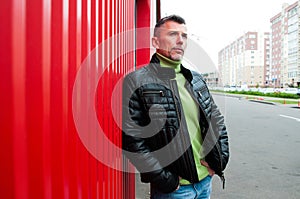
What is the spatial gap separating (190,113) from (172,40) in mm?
474

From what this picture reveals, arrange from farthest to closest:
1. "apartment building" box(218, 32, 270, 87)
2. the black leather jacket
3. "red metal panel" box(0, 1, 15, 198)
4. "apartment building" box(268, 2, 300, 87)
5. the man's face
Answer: "apartment building" box(218, 32, 270, 87)
"apartment building" box(268, 2, 300, 87)
the man's face
the black leather jacket
"red metal panel" box(0, 1, 15, 198)

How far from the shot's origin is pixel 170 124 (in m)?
1.61

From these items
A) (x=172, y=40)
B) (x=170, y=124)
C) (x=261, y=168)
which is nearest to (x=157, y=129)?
(x=170, y=124)

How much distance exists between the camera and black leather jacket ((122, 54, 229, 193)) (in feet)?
5.28

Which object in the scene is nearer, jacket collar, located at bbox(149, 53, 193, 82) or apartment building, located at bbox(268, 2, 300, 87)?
jacket collar, located at bbox(149, 53, 193, 82)

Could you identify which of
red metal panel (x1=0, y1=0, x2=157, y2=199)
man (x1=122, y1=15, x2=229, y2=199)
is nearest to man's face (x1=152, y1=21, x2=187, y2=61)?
man (x1=122, y1=15, x2=229, y2=199)

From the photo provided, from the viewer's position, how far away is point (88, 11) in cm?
100

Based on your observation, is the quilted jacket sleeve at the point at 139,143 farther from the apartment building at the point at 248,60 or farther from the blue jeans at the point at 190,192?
the apartment building at the point at 248,60

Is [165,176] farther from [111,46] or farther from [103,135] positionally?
[111,46]

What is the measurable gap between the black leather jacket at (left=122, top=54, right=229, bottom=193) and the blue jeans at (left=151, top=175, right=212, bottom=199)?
8cm

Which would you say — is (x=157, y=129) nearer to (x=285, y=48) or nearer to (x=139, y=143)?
(x=139, y=143)

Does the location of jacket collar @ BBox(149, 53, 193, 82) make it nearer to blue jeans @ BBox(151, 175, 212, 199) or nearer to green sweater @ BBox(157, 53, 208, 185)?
green sweater @ BBox(157, 53, 208, 185)

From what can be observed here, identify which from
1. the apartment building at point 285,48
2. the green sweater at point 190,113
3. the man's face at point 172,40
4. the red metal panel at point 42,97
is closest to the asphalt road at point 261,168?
the green sweater at point 190,113

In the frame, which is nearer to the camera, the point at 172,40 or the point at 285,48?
the point at 172,40
